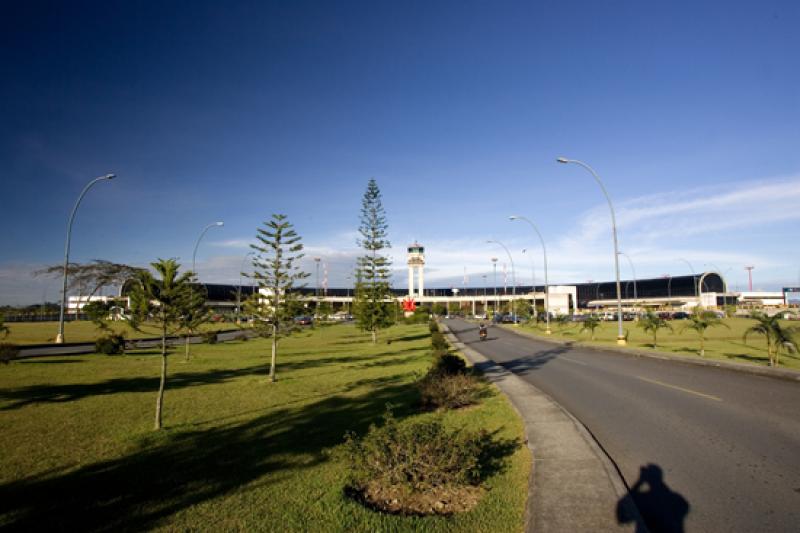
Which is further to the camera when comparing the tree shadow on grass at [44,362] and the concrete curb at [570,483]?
the tree shadow on grass at [44,362]

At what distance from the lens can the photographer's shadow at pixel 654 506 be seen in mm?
4441

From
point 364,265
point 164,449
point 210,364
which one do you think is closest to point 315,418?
point 164,449

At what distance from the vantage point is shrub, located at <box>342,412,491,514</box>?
498cm

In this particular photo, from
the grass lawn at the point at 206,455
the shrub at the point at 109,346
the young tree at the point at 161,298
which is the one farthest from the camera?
the shrub at the point at 109,346

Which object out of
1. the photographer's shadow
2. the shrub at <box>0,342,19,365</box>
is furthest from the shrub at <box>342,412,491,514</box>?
the shrub at <box>0,342,19,365</box>

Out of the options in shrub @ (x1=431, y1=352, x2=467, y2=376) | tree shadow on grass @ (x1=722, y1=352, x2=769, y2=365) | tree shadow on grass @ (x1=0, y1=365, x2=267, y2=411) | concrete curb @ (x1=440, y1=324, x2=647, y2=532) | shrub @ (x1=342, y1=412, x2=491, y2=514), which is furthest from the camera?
tree shadow on grass @ (x1=722, y1=352, x2=769, y2=365)

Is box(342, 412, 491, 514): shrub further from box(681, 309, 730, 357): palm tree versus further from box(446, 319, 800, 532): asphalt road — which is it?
box(681, 309, 730, 357): palm tree

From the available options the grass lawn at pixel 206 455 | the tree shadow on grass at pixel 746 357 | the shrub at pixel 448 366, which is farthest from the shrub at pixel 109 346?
the tree shadow on grass at pixel 746 357

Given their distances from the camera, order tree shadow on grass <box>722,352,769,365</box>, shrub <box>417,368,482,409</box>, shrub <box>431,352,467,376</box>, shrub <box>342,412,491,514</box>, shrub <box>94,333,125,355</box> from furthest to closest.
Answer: shrub <box>94,333,125,355</box> < tree shadow on grass <box>722,352,769,365</box> < shrub <box>431,352,467,376</box> < shrub <box>417,368,482,409</box> < shrub <box>342,412,491,514</box>

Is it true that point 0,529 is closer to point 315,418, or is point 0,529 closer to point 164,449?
point 164,449

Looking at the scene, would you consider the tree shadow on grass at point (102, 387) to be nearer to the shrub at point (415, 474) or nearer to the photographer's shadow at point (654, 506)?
the shrub at point (415, 474)

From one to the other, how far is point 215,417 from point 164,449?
2.55 meters

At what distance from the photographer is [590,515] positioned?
4543 millimetres

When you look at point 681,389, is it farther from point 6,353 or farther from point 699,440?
point 6,353
